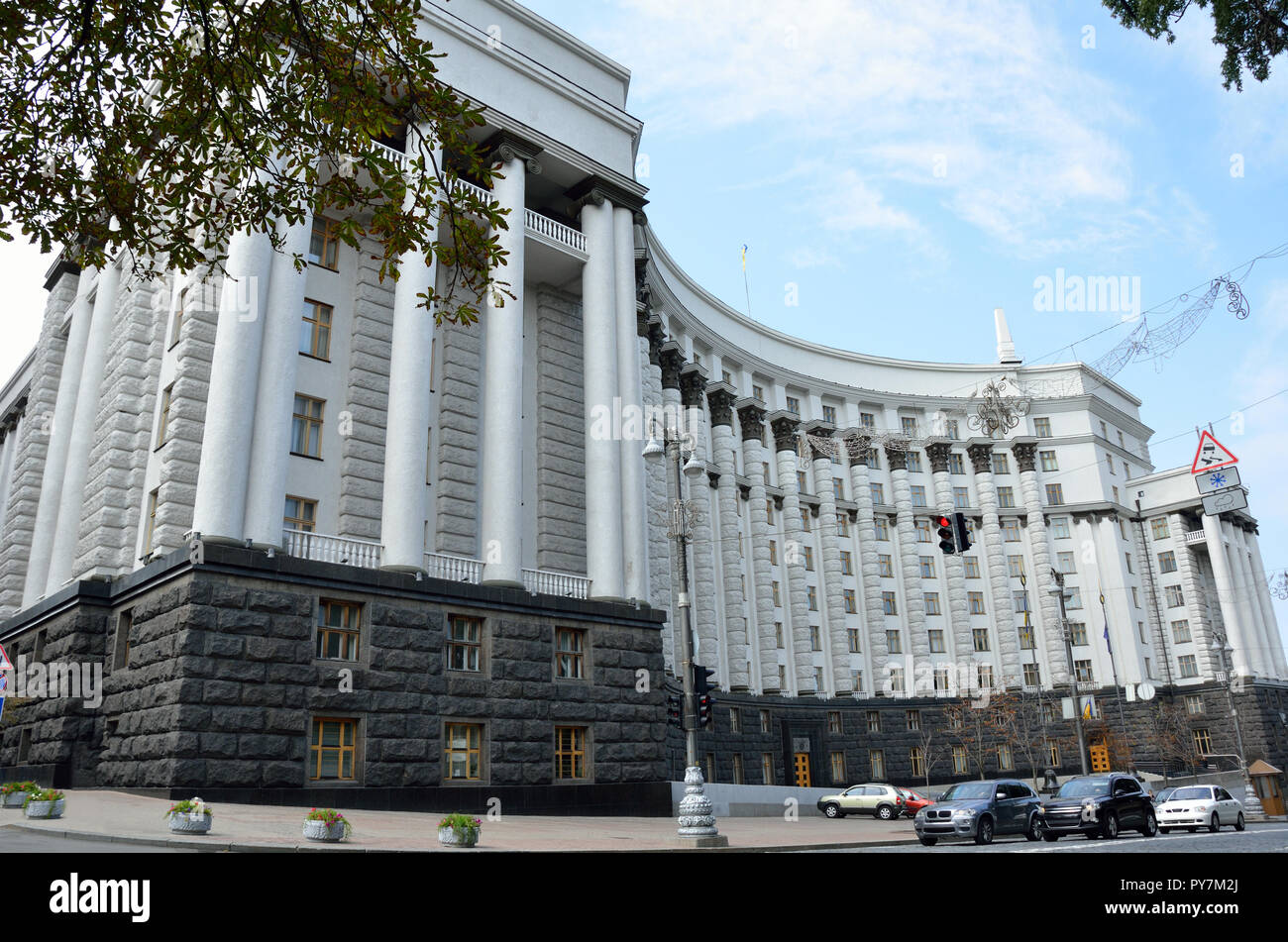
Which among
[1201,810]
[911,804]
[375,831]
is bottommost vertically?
[911,804]

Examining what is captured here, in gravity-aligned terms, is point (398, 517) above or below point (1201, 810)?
above

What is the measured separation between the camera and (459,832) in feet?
50.2

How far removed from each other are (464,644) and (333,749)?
4.71m

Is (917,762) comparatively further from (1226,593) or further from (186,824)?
(186,824)

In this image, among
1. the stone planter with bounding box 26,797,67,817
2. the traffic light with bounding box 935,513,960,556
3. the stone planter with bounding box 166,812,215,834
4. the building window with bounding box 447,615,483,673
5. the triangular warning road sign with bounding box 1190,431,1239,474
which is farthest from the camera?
the building window with bounding box 447,615,483,673

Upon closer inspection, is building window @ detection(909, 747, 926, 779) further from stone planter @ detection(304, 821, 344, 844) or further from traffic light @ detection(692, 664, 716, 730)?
stone planter @ detection(304, 821, 344, 844)

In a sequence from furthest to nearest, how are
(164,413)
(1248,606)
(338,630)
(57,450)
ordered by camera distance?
(1248,606), (57,450), (164,413), (338,630)

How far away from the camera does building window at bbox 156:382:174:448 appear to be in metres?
27.4

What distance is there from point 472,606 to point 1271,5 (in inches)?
877

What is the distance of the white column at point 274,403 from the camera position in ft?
79.4

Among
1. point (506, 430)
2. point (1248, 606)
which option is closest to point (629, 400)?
point (506, 430)

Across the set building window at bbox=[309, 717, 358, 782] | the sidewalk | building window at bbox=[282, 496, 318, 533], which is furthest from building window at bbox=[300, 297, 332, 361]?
the sidewalk

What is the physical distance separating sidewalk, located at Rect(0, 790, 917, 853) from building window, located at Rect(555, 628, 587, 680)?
14.4 feet
